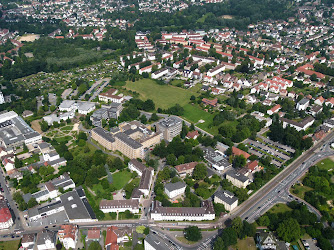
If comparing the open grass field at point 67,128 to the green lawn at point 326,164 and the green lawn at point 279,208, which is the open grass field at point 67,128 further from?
the green lawn at point 326,164

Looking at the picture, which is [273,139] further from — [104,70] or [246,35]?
[246,35]

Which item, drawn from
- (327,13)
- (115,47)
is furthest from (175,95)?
(327,13)

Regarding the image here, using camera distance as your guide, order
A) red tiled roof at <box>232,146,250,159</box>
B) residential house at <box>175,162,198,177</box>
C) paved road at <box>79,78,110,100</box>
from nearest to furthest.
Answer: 1. residential house at <box>175,162,198,177</box>
2. red tiled roof at <box>232,146,250,159</box>
3. paved road at <box>79,78,110,100</box>

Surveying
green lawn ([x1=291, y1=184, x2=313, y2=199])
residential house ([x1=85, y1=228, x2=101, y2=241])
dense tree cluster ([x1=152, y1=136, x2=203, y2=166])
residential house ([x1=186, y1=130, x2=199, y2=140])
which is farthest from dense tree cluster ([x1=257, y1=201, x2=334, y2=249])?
residential house ([x1=186, y1=130, x2=199, y2=140])

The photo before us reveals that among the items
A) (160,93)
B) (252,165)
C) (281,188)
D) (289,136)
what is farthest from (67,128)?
(289,136)

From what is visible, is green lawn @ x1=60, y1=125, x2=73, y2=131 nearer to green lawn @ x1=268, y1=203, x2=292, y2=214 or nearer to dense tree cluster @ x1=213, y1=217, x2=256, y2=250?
dense tree cluster @ x1=213, y1=217, x2=256, y2=250

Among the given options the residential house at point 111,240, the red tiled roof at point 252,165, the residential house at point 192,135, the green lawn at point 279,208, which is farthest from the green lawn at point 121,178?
the green lawn at point 279,208

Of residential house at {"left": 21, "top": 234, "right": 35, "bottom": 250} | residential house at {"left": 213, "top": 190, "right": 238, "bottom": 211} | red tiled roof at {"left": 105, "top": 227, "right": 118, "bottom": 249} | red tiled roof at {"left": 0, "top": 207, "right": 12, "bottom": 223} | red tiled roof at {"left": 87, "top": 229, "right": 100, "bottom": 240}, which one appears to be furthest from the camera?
residential house at {"left": 213, "top": 190, "right": 238, "bottom": 211}
